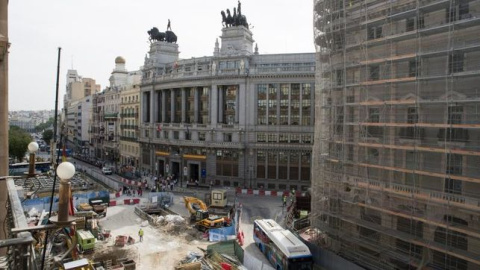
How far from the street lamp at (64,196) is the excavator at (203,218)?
30531 mm

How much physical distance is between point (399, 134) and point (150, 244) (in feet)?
73.9

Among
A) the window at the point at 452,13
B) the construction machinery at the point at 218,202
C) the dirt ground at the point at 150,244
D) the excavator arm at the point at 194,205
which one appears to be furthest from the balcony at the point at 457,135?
the construction machinery at the point at 218,202

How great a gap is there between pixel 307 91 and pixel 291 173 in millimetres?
12838

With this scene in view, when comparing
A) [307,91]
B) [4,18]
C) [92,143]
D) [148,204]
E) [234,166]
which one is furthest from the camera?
[92,143]

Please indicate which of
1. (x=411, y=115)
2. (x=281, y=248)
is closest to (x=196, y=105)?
(x=281, y=248)

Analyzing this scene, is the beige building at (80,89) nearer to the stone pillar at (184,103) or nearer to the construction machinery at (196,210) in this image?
the stone pillar at (184,103)

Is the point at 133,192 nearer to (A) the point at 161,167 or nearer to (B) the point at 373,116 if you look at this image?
(A) the point at 161,167

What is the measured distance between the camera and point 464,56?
20828 mm

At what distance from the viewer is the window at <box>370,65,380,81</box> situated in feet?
85.7

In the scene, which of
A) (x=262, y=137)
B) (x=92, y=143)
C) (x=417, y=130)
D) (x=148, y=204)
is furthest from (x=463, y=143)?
(x=92, y=143)

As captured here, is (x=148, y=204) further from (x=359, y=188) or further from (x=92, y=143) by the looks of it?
(x=92, y=143)

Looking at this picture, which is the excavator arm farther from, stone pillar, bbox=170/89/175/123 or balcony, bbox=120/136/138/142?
balcony, bbox=120/136/138/142

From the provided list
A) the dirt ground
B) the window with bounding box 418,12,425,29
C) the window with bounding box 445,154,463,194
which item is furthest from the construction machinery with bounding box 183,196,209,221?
the window with bounding box 418,12,425,29

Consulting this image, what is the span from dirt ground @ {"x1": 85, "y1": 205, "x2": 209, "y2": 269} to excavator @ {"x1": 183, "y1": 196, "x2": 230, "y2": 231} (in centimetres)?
94
